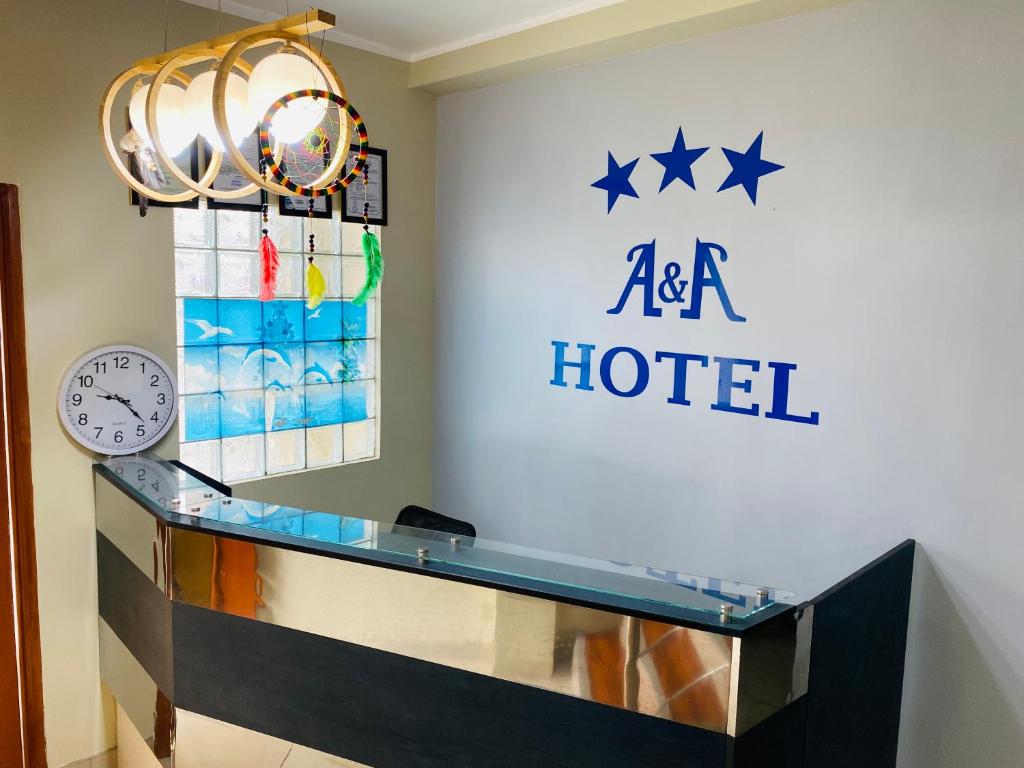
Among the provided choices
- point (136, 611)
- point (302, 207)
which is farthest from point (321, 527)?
point (302, 207)

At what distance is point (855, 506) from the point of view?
2.67m

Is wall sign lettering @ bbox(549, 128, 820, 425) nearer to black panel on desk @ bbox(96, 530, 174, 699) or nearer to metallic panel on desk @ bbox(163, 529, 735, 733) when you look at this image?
metallic panel on desk @ bbox(163, 529, 735, 733)

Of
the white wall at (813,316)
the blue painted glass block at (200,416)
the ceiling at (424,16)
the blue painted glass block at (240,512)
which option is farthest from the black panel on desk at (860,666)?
the blue painted glass block at (200,416)

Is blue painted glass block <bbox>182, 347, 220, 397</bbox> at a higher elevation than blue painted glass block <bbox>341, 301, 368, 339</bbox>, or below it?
below

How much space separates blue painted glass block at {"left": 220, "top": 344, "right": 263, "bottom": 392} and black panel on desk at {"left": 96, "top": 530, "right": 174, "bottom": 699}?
79 cm

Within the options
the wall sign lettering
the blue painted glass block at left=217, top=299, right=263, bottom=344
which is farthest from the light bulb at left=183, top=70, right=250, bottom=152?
the wall sign lettering

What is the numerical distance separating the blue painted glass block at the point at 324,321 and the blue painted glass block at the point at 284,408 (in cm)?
25

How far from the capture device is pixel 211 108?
1.89 metres

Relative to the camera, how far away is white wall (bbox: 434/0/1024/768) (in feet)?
7.80

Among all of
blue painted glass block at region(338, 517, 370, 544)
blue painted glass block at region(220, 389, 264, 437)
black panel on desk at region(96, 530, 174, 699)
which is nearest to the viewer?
blue painted glass block at region(338, 517, 370, 544)

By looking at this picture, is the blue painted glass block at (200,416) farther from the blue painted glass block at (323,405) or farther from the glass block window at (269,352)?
the blue painted glass block at (323,405)

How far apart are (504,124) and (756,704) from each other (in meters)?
2.76

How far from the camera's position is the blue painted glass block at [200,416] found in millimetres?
3258

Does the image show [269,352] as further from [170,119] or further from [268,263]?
[170,119]
